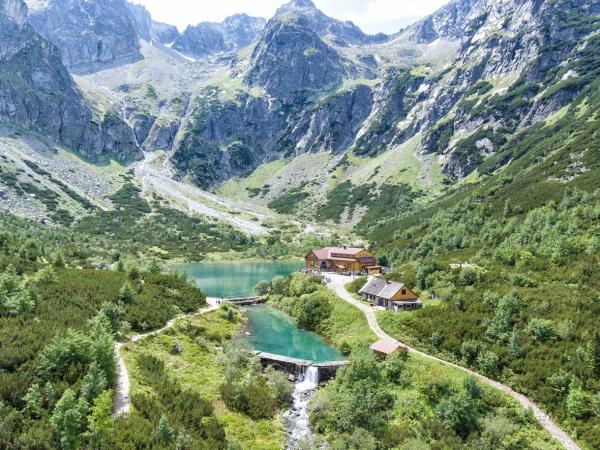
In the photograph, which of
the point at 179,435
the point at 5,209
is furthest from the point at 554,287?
the point at 5,209

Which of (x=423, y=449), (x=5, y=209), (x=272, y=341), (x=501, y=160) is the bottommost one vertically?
(x=5, y=209)

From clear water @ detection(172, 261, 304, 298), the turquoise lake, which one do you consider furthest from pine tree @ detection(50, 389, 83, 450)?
clear water @ detection(172, 261, 304, 298)

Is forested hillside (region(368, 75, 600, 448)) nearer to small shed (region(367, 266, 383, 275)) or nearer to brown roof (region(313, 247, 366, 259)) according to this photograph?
small shed (region(367, 266, 383, 275))

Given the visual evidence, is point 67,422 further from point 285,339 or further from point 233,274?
point 233,274

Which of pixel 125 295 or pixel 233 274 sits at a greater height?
pixel 125 295

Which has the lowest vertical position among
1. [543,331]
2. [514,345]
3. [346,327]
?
[346,327]

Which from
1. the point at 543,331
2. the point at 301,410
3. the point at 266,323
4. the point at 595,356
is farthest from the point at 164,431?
the point at 266,323

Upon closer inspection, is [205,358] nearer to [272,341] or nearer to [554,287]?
[272,341]

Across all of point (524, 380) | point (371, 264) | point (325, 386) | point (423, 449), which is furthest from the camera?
point (371, 264)
